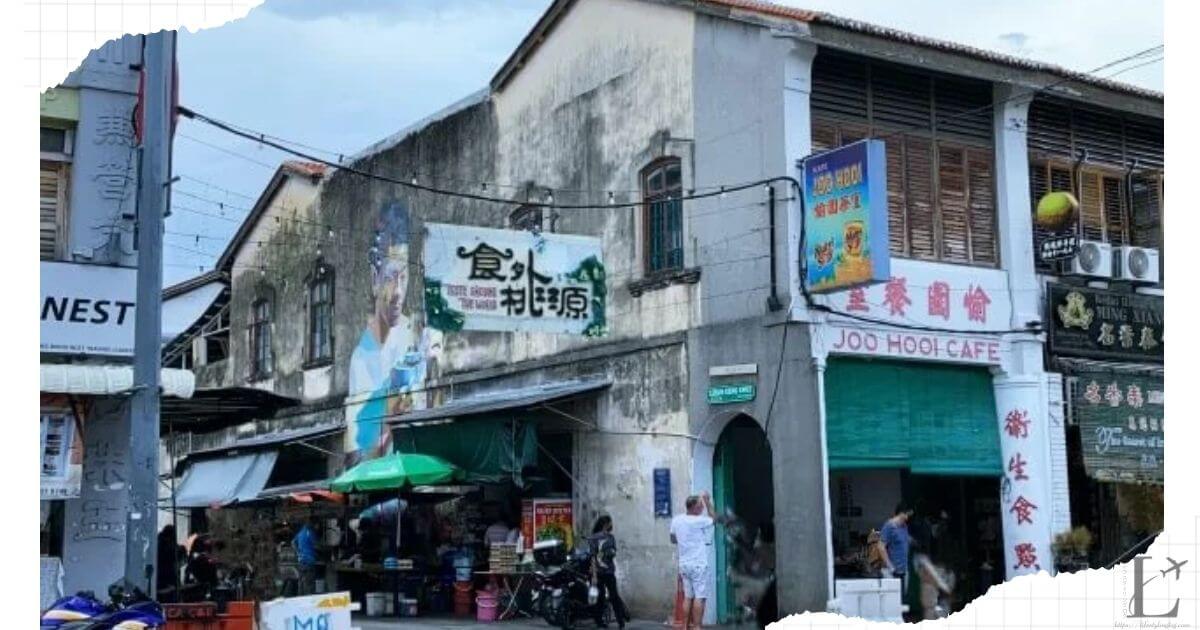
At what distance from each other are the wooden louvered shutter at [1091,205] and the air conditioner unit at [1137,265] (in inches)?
17.8

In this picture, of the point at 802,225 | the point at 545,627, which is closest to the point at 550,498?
the point at 545,627

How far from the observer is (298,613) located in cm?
964

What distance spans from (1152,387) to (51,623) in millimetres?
12776

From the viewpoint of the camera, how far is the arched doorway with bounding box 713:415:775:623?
15406mm

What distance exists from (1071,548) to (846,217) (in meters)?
4.70

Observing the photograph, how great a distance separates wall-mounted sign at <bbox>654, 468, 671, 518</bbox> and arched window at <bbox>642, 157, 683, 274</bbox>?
2.33 meters

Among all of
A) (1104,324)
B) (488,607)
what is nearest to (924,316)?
(1104,324)

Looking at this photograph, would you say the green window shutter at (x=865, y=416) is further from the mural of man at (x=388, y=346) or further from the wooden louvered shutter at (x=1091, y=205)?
the mural of man at (x=388, y=346)

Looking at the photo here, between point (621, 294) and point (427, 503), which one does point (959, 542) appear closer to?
point (621, 294)

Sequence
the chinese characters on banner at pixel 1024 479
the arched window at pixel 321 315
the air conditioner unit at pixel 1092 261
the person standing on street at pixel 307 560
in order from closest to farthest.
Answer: the chinese characters on banner at pixel 1024 479
the air conditioner unit at pixel 1092 261
the person standing on street at pixel 307 560
the arched window at pixel 321 315

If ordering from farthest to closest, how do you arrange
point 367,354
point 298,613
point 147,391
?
point 367,354 → point 147,391 → point 298,613

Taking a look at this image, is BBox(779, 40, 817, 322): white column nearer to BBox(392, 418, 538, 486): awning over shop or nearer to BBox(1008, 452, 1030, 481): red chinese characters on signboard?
BBox(1008, 452, 1030, 481): red chinese characters on signboard

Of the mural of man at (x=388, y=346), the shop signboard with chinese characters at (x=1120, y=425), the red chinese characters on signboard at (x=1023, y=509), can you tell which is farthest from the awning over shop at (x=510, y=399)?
the shop signboard with chinese characters at (x=1120, y=425)

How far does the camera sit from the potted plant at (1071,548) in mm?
15609
